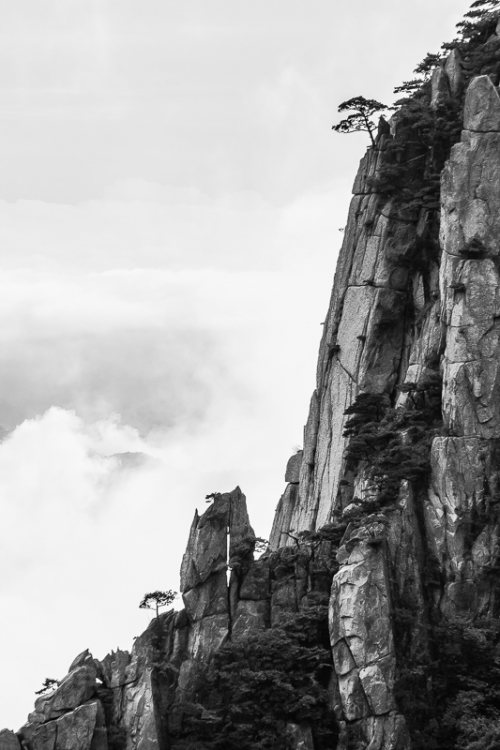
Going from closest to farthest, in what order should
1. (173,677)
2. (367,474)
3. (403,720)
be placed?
(403,720)
(173,677)
(367,474)

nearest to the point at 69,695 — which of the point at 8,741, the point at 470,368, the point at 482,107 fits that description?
the point at 8,741

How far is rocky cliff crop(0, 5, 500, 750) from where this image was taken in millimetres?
58781

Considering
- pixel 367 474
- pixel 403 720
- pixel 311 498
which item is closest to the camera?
pixel 403 720

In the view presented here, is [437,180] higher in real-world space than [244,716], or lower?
higher

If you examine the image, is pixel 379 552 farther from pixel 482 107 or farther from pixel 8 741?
pixel 482 107

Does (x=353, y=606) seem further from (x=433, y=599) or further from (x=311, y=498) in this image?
(x=311, y=498)

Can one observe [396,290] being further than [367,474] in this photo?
Yes

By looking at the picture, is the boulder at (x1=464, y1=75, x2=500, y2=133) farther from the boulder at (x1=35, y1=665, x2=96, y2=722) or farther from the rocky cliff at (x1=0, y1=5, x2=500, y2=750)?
the boulder at (x1=35, y1=665, x2=96, y2=722)

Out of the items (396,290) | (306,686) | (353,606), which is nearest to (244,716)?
(306,686)

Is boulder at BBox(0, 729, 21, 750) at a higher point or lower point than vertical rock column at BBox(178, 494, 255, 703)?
lower

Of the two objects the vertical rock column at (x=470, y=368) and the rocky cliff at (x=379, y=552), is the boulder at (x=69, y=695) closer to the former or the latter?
the rocky cliff at (x=379, y=552)

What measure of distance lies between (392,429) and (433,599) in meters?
9.62

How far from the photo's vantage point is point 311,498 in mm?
76188

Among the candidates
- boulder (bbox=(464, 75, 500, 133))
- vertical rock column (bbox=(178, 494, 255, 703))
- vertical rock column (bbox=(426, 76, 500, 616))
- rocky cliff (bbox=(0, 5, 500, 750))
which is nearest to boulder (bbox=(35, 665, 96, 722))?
rocky cliff (bbox=(0, 5, 500, 750))
